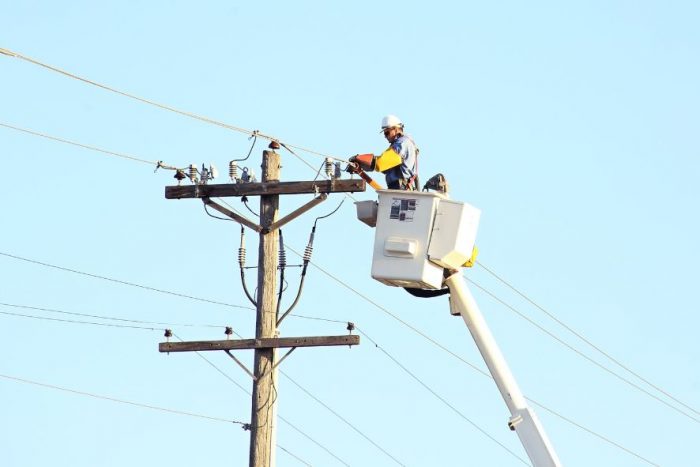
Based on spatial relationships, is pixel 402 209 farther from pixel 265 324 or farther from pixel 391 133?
pixel 265 324

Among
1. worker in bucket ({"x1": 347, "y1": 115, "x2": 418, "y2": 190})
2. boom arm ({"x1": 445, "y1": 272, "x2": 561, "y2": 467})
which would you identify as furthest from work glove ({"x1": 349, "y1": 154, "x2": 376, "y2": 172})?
boom arm ({"x1": 445, "y1": 272, "x2": 561, "y2": 467})

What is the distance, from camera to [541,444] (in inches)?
1061

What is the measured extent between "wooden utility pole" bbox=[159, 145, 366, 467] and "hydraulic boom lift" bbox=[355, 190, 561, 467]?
895 mm

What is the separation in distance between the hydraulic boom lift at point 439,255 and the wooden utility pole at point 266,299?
2.94 feet

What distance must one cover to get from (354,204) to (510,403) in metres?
2.60

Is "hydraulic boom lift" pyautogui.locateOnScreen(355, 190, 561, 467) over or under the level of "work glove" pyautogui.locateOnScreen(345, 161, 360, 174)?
under

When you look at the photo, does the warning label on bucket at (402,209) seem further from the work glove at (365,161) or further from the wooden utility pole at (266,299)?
the wooden utility pole at (266,299)

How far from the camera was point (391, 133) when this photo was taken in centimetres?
2717

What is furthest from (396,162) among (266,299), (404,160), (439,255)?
(266,299)

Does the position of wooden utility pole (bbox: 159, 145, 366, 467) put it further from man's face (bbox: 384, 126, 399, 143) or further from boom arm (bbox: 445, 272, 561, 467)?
boom arm (bbox: 445, 272, 561, 467)

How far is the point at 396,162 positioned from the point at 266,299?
7.40ft

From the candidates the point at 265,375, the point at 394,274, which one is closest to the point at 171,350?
the point at 265,375

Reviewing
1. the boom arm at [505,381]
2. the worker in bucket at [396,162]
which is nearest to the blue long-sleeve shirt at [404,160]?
the worker in bucket at [396,162]

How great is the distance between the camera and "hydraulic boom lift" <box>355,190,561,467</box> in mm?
26469
